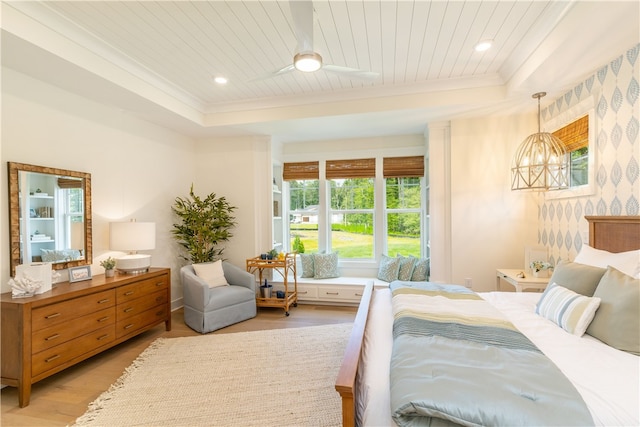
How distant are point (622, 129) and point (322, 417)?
10.1 feet

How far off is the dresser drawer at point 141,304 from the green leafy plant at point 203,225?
90 centimetres

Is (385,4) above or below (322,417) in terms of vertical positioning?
above

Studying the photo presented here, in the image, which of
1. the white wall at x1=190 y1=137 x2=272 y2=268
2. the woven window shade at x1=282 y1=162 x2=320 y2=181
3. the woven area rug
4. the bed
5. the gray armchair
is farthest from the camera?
the woven window shade at x1=282 y1=162 x2=320 y2=181

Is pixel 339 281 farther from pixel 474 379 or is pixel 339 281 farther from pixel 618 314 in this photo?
pixel 474 379

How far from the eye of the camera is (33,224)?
2.54 m

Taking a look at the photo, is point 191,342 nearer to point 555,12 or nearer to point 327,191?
point 327,191

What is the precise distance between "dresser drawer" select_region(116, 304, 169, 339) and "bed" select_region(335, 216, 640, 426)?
239 cm

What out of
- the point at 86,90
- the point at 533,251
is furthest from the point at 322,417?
the point at 86,90

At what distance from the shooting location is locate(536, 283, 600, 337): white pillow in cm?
167

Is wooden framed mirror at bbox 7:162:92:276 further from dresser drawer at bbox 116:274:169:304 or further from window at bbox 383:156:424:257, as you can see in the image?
window at bbox 383:156:424:257

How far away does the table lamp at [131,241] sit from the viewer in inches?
120

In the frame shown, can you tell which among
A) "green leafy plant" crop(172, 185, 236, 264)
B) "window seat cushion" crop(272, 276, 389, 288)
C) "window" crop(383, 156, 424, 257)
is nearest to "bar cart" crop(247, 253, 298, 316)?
"window seat cushion" crop(272, 276, 389, 288)

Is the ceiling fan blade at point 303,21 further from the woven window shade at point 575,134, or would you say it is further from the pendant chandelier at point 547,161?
the woven window shade at point 575,134

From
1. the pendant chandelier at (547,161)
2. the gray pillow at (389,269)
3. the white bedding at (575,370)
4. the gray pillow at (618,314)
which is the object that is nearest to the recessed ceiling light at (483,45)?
the pendant chandelier at (547,161)
